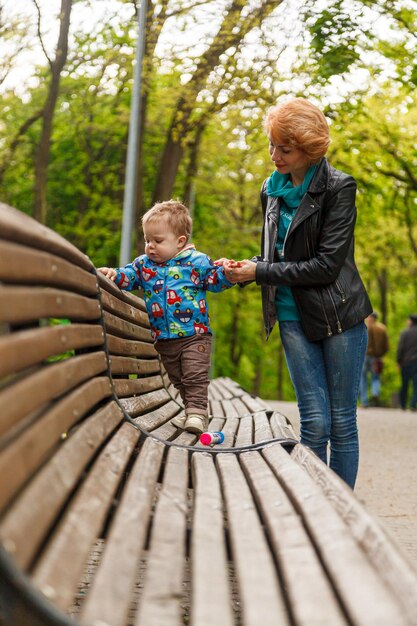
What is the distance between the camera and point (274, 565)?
7.32 feet

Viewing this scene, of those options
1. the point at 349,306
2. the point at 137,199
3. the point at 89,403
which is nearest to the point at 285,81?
the point at 137,199

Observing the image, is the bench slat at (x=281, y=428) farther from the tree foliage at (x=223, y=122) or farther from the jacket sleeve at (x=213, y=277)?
the tree foliage at (x=223, y=122)

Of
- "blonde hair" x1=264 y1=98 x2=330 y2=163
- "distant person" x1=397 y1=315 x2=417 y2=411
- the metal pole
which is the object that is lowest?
"distant person" x1=397 y1=315 x2=417 y2=411

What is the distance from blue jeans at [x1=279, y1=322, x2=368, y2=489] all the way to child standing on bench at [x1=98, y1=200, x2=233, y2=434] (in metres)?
0.54

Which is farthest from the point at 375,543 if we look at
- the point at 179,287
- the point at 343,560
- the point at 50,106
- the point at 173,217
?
the point at 50,106

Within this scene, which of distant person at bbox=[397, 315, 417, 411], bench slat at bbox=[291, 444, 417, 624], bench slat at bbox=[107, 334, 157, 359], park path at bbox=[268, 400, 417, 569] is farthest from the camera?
distant person at bbox=[397, 315, 417, 411]

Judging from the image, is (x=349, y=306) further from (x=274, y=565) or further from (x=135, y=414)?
(x=274, y=565)

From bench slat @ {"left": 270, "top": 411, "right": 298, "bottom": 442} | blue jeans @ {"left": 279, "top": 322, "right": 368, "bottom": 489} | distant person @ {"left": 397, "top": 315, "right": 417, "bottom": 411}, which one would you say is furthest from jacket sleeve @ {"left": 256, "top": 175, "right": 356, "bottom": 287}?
distant person @ {"left": 397, "top": 315, "right": 417, "bottom": 411}

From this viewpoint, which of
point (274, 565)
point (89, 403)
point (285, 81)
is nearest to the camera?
point (274, 565)

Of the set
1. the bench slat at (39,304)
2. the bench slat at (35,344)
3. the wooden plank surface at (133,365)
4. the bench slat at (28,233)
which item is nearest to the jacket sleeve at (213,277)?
the wooden plank surface at (133,365)

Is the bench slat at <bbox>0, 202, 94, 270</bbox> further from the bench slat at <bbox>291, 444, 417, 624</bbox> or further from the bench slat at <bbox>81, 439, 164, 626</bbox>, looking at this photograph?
the bench slat at <bbox>291, 444, 417, 624</bbox>

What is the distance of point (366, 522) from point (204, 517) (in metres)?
0.45

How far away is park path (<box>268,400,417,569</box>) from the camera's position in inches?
228

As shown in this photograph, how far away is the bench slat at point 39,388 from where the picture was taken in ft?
6.91
